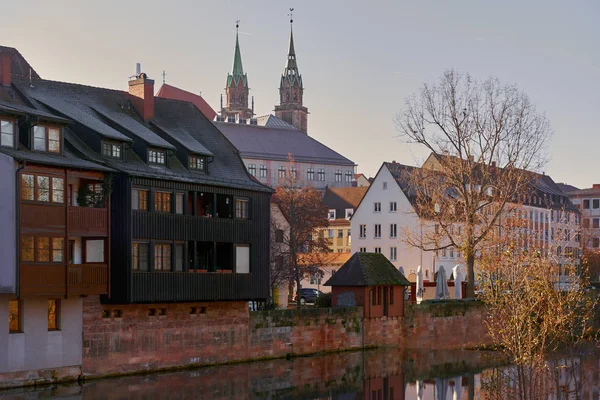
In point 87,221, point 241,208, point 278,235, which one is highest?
point 241,208

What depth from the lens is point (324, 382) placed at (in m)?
43.5

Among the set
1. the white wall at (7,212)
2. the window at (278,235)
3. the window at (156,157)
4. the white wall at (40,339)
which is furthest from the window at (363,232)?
the white wall at (7,212)

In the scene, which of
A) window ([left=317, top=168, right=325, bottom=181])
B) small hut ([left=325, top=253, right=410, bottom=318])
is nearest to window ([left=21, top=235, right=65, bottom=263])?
small hut ([left=325, top=253, right=410, bottom=318])

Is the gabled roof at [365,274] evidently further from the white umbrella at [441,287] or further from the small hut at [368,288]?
Result: the white umbrella at [441,287]

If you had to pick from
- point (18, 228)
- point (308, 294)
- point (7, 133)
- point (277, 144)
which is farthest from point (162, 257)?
point (277, 144)

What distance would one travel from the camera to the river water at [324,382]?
127 feet

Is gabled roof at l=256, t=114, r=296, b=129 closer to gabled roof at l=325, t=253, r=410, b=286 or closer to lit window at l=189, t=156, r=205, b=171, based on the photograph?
gabled roof at l=325, t=253, r=410, b=286

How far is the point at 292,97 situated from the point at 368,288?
14168cm

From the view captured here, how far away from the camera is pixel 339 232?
11575cm

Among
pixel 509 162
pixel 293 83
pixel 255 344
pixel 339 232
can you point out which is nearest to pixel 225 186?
pixel 255 344

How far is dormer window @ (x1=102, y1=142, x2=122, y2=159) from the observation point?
43.2 m

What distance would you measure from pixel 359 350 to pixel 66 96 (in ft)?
59.7

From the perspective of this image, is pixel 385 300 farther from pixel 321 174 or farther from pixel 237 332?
pixel 321 174

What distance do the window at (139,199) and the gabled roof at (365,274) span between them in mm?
14848
